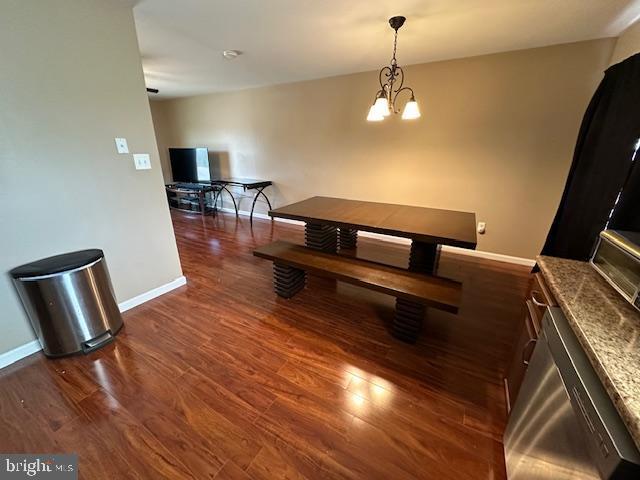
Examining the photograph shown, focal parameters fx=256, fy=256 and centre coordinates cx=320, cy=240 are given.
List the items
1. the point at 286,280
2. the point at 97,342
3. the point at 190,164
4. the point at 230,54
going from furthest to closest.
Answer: the point at 190,164 < the point at 230,54 < the point at 286,280 < the point at 97,342

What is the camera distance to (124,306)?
2.16 meters

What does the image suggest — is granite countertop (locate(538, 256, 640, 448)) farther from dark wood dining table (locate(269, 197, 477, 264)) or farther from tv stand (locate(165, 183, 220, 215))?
tv stand (locate(165, 183, 220, 215))

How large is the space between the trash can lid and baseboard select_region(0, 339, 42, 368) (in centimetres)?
52

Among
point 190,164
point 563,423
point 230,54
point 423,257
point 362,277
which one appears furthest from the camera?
point 190,164

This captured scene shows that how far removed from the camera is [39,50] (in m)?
1.51

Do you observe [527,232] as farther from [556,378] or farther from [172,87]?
[172,87]

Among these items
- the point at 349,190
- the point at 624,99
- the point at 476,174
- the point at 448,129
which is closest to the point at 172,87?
the point at 349,190

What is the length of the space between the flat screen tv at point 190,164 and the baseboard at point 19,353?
12.8 feet

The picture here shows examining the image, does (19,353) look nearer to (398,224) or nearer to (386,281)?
(386,281)

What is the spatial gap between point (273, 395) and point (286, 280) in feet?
3.24

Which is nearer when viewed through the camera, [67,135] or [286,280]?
[67,135]

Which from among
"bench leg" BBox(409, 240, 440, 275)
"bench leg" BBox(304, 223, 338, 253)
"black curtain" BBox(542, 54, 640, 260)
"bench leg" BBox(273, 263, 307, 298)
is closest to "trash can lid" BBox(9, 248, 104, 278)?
"bench leg" BBox(273, 263, 307, 298)

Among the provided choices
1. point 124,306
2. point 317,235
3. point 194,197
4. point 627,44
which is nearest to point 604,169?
point 627,44

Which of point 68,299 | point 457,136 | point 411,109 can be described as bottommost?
point 68,299
